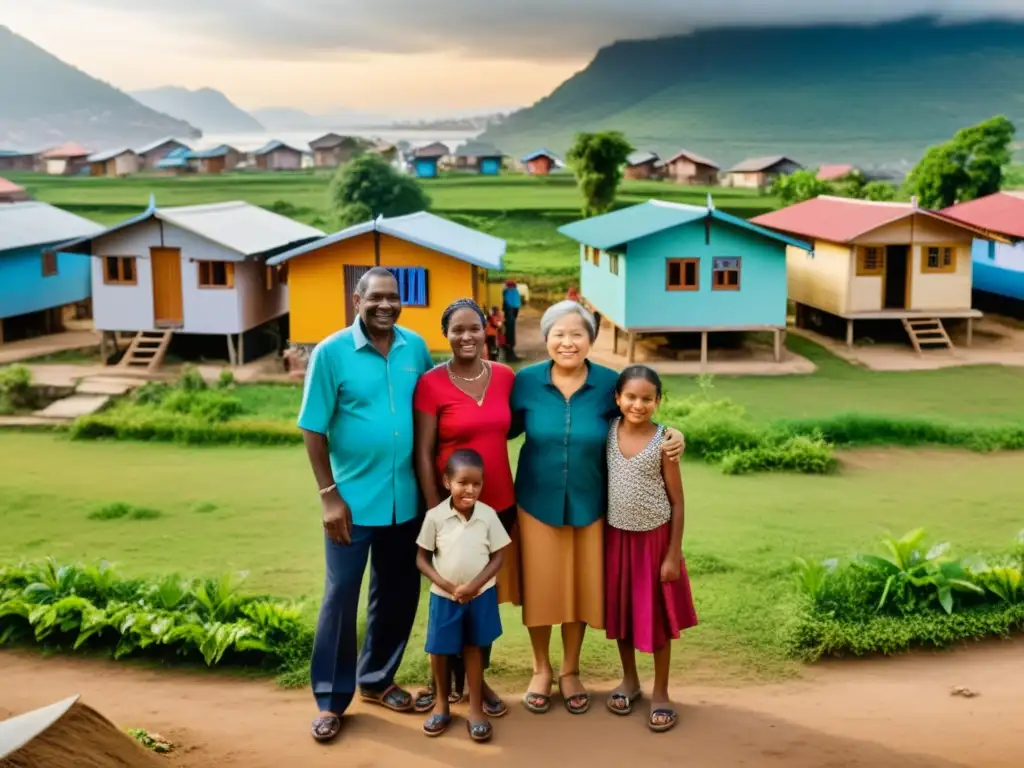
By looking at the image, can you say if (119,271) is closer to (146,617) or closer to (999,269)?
A: (146,617)

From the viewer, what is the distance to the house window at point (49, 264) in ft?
82.2

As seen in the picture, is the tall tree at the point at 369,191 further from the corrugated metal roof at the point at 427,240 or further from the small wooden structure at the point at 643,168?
the small wooden structure at the point at 643,168

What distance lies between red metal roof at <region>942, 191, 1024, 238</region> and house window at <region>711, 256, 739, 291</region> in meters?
6.45

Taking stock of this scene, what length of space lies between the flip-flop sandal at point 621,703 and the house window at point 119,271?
727 inches

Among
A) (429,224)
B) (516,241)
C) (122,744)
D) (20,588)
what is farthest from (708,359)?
(516,241)

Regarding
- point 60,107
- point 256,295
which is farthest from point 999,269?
point 60,107

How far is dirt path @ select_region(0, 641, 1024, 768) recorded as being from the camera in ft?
16.9

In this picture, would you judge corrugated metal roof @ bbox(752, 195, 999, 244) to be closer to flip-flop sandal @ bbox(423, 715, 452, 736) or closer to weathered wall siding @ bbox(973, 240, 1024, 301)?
weathered wall siding @ bbox(973, 240, 1024, 301)

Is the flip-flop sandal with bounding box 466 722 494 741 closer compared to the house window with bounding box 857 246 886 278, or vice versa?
the flip-flop sandal with bounding box 466 722 494 741

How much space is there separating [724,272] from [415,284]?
597 cm

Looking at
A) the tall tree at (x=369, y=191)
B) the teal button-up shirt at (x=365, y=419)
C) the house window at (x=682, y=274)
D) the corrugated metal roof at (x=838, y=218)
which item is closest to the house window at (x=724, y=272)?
the house window at (x=682, y=274)

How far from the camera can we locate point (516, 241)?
4344 cm

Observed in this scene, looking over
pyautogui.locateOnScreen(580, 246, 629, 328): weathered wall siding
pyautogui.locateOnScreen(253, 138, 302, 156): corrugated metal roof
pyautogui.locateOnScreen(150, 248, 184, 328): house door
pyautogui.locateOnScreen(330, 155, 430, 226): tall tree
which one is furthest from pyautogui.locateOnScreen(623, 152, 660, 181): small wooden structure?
pyautogui.locateOnScreen(150, 248, 184, 328): house door

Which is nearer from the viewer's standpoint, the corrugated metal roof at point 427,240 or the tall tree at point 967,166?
the corrugated metal roof at point 427,240
